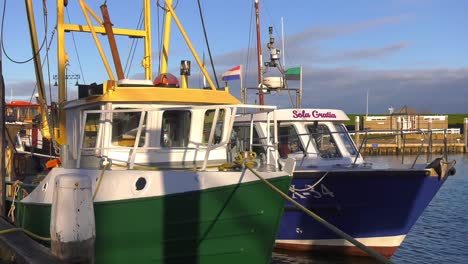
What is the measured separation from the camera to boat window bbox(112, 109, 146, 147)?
8.73 metres

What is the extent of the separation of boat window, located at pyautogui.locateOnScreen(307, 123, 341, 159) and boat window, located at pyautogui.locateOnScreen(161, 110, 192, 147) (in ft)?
19.6

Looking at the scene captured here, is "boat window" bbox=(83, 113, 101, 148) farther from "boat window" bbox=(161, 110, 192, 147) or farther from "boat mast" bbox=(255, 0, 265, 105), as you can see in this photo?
"boat mast" bbox=(255, 0, 265, 105)

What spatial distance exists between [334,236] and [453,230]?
4.72 m

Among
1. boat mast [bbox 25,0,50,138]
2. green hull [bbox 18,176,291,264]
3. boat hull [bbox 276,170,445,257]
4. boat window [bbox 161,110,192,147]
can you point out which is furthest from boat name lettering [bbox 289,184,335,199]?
boat mast [bbox 25,0,50,138]

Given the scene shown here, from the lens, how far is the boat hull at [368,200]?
12312mm

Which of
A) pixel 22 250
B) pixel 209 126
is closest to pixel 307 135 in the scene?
pixel 209 126

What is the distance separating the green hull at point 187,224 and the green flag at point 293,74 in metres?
9.54

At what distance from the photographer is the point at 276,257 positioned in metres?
13.3

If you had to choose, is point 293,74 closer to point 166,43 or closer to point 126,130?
point 166,43

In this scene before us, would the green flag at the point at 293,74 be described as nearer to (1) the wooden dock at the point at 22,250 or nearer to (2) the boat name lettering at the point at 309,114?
(2) the boat name lettering at the point at 309,114

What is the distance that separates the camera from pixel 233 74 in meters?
16.5

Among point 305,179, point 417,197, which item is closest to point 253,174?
point 305,179

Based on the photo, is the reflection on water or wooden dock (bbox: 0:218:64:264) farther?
the reflection on water

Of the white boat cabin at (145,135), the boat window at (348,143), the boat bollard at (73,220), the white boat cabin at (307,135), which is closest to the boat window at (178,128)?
the white boat cabin at (145,135)
